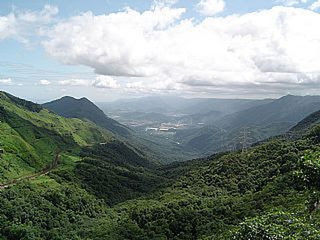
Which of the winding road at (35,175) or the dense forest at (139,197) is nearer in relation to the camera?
the dense forest at (139,197)

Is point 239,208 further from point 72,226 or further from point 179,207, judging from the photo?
point 72,226

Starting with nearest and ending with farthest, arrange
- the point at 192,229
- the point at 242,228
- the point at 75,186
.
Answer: the point at 242,228 < the point at 192,229 < the point at 75,186

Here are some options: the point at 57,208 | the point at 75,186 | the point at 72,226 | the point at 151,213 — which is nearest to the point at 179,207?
the point at 151,213

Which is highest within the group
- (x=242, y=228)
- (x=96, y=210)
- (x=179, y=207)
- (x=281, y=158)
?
(x=242, y=228)

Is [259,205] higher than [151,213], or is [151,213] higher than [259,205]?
[259,205]

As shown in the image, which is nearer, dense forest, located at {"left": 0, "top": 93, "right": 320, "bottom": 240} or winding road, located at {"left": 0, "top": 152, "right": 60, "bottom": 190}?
dense forest, located at {"left": 0, "top": 93, "right": 320, "bottom": 240}

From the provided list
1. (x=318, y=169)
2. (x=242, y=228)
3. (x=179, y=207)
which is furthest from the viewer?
(x=179, y=207)

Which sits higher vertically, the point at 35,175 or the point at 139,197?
the point at 35,175

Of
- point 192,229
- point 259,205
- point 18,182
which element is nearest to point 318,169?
point 259,205

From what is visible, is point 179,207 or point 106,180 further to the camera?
point 106,180

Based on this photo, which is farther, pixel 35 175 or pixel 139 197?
pixel 139 197

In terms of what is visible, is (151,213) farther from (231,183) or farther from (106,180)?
(106,180)
